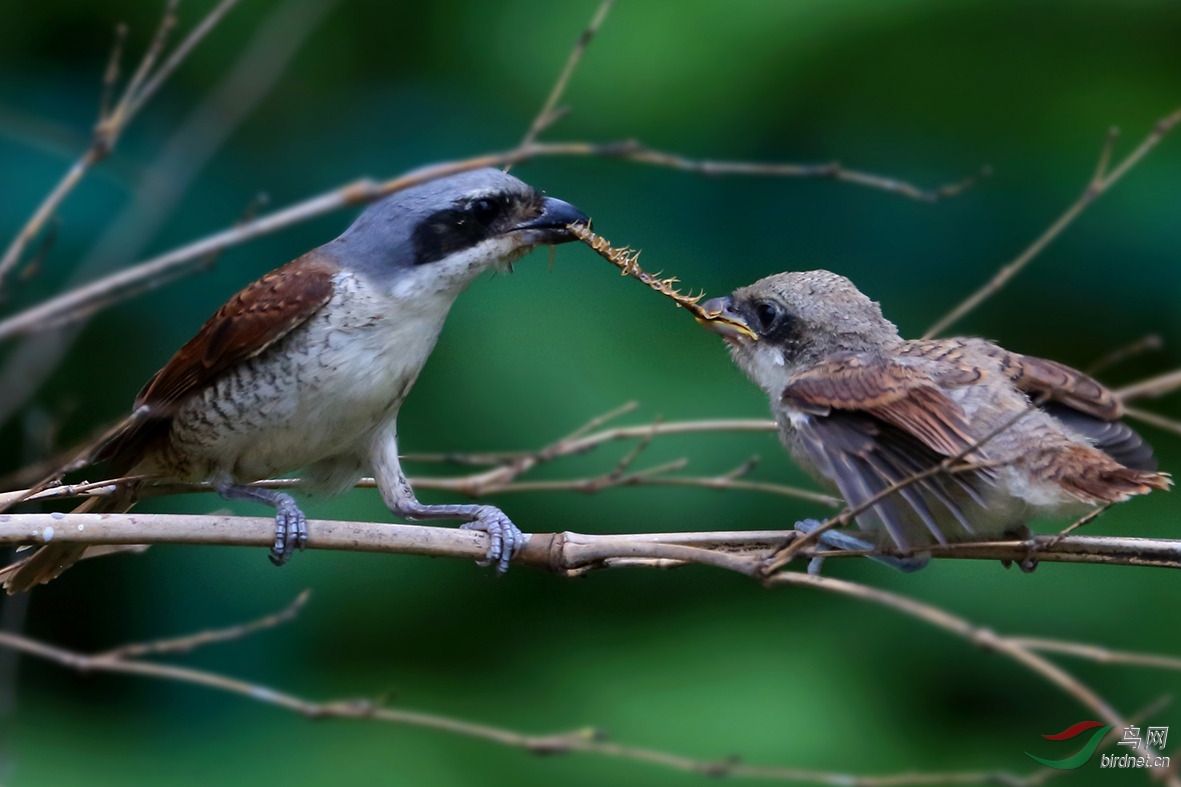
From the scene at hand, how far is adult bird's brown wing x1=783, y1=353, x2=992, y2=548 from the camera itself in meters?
1.62

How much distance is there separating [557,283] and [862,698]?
1.42 m

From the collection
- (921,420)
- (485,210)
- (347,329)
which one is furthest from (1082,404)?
(347,329)

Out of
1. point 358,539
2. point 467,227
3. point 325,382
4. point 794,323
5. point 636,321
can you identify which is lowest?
point 358,539

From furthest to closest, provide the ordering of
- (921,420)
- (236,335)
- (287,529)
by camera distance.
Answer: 1. (236,335)
2. (287,529)
3. (921,420)

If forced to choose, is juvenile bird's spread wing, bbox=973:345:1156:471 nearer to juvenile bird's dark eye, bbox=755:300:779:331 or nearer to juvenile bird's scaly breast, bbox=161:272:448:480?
juvenile bird's dark eye, bbox=755:300:779:331

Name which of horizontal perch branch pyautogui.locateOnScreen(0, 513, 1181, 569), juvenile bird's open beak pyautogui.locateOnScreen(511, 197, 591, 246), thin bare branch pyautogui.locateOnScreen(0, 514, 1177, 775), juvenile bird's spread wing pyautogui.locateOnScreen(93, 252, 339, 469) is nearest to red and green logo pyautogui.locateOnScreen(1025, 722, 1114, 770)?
thin bare branch pyautogui.locateOnScreen(0, 514, 1177, 775)

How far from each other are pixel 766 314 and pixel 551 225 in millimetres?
423

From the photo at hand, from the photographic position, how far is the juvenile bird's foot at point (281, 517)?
1859mm

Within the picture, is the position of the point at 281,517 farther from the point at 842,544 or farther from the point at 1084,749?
the point at 1084,749

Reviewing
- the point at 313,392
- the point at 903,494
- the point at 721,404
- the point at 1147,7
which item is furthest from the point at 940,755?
the point at 1147,7

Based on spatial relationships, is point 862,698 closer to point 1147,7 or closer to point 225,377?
point 225,377

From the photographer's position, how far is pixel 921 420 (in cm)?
165

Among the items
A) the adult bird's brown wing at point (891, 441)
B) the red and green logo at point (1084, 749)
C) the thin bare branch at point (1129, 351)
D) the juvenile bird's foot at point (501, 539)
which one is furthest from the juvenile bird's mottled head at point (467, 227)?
the red and green logo at point (1084, 749)

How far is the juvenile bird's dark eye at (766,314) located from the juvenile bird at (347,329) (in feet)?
1.19
